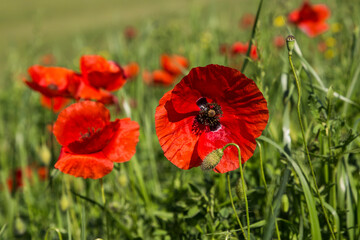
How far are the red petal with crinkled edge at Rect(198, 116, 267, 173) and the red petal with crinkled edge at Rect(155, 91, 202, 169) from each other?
1.1 inches

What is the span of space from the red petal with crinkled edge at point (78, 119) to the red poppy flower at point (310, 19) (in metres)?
2.16

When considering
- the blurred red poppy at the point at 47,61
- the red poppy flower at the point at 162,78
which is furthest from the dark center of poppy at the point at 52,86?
the blurred red poppy at the point at 47,61

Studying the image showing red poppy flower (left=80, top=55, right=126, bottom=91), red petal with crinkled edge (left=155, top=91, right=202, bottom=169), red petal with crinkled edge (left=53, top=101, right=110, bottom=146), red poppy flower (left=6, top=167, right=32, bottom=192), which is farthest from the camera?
red poppy flower (left=6, top=167, right=32, bottom=192)

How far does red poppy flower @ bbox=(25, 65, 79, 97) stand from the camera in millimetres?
1293

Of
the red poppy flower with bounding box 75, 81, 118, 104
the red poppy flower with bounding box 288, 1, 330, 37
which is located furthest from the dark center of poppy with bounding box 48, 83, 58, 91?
the red poppy flower with bounding box 288, 1, 330, 37

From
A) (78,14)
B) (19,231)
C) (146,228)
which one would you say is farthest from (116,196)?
(78,14)

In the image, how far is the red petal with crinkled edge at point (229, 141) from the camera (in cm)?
90

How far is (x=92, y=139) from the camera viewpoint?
1.01 m

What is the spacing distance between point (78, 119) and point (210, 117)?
1.29 ft

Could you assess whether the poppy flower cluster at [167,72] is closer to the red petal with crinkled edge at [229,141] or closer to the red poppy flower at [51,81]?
the red poppy flower at [51,81]

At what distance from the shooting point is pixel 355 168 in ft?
4.01

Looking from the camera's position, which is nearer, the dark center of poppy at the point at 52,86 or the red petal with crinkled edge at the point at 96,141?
the red petal with crinkled edge at the point at 96,141

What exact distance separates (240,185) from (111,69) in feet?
2.06

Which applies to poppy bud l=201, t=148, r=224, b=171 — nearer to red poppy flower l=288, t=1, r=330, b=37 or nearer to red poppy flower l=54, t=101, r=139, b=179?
red poppy flower l=54, t=101, r=139, b=179
